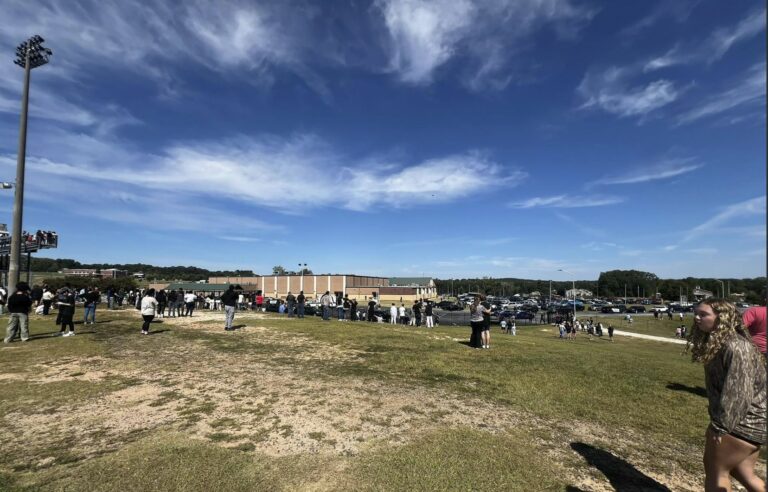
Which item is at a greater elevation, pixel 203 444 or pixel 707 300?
pixel 707 300

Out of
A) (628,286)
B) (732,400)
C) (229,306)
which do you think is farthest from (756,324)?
(628,286)

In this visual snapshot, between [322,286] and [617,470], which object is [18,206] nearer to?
[617,470]

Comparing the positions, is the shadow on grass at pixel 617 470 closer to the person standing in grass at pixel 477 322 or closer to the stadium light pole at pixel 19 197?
the person standing in grass at pixel 477 322

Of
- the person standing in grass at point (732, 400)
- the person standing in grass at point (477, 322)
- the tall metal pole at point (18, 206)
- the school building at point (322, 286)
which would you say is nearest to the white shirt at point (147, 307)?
the tall metal pole at point (18, 206)

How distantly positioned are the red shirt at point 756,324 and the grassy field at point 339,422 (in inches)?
65.8

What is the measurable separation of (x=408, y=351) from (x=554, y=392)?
4.61m

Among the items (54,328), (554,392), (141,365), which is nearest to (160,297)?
(54,328)

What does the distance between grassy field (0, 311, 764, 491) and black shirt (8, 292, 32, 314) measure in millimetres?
1663

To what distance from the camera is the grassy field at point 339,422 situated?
4.07 meters

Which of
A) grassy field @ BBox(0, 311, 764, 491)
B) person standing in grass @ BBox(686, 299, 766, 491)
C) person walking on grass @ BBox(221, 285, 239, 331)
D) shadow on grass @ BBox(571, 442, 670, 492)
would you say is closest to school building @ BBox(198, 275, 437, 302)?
person walking on grass @ BBox(221, 285, 239, 331)

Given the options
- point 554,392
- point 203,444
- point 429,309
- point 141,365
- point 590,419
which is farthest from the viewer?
point 429,309

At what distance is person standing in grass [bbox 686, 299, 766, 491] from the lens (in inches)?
110

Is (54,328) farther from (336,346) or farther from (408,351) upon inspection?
(408,351)

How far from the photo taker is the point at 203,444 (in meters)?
4.77
